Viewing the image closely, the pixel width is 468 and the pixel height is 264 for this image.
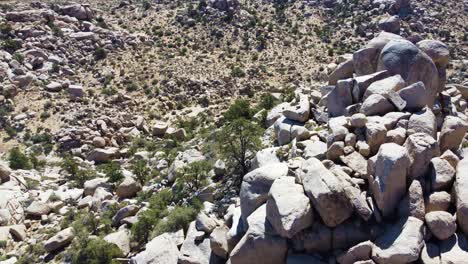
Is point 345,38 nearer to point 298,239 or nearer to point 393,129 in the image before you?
point 393,129

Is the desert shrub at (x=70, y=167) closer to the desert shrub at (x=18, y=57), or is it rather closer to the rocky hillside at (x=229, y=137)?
the rocky hillside at (x=229, y=137)

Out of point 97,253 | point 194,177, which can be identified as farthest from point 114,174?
point 97,253

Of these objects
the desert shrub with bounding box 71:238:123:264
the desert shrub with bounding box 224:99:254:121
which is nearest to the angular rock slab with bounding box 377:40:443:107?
the desert shrub with bounding box 224:99:254:121

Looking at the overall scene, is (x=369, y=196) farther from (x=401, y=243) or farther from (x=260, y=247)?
(x=260, y=247)

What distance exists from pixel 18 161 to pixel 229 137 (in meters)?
19.0

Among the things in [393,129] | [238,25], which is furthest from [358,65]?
[238,25]

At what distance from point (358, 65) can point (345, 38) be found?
120 feet

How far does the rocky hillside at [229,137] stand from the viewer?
13.2 metres

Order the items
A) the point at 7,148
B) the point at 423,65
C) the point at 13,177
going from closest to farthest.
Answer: the point at 423,65 < the point at 13,177 < the point at 7,148

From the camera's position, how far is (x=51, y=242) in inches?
826

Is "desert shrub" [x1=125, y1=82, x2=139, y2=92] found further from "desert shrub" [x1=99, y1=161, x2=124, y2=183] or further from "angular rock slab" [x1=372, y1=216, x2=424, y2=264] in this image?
"angular rock slab" [x1=372, y1=216, x2=424, y2=264]

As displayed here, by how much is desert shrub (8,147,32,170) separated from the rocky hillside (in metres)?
0.17

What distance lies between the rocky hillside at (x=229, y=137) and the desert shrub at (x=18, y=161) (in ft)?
0.55

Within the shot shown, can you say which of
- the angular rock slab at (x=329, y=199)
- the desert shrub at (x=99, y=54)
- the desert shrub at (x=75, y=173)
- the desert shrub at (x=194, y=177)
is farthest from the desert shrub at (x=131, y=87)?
the angular rock slab at (x=329, y=199)
